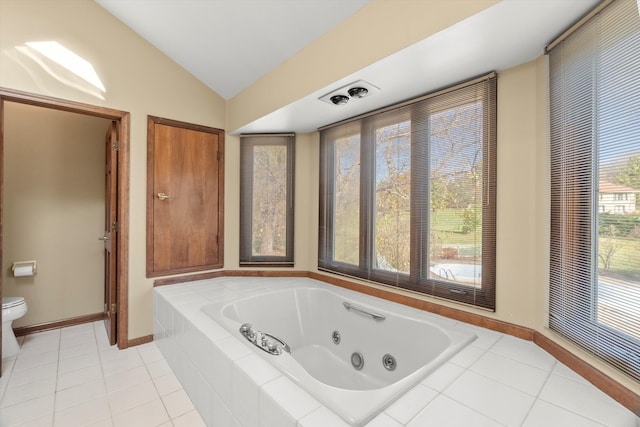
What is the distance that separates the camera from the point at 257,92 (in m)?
2.33

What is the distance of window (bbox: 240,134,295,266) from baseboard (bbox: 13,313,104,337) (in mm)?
1618

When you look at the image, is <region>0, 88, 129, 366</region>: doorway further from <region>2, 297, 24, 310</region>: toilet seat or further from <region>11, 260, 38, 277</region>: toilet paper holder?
<region>11, 260, 38, 277</region>: toilet paper holder

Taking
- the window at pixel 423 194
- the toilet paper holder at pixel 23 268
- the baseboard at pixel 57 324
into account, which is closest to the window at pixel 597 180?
the window at pixel 423 194

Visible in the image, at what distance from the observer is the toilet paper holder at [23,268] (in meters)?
2.43

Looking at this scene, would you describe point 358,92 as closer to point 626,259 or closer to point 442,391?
point 626,259

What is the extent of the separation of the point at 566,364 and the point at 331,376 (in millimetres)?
1291

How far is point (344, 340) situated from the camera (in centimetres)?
202

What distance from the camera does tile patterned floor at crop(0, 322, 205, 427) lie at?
4.84 ft

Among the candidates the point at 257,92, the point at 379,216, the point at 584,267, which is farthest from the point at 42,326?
the point at 584,267

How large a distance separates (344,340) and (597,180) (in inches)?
65.7

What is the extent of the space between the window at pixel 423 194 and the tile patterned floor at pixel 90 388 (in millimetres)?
1486

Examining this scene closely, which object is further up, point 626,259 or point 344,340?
point 626,259

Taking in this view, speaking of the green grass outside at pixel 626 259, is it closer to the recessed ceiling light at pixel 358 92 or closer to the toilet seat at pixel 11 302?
the recessed ceiling light at pixel 358 92

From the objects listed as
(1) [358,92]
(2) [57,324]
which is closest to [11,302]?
(2) [57,324]
